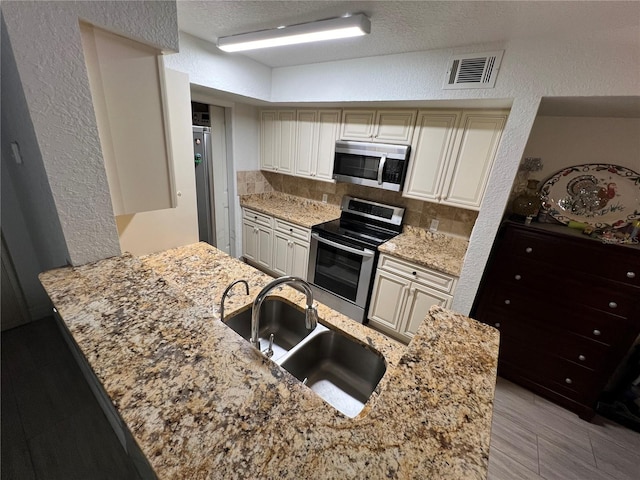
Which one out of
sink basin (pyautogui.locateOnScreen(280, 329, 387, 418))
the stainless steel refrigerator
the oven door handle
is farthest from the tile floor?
the stainless steel refrigerator

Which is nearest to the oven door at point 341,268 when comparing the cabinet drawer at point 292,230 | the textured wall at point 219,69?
the cabinet drawer at point 292,230

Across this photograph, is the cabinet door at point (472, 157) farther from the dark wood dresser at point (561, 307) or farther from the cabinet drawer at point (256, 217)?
the cabinet drawer at point (256, 217)

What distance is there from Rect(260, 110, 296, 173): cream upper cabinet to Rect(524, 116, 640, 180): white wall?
2340 millimetres

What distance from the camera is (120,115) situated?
1.10 metres

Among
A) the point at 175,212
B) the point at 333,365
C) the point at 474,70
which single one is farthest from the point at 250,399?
the point at 474,70

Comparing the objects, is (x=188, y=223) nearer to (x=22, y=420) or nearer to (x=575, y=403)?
(x=22, y=420)

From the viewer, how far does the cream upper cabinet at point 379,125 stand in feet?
7.58

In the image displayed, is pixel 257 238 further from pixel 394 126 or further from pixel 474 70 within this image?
pixel 474 70

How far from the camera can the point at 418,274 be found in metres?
2.16

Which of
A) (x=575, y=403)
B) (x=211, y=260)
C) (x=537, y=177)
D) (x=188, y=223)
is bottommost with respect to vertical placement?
(x=575, y=403)

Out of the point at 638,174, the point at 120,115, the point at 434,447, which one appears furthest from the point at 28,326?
the point at 638,174

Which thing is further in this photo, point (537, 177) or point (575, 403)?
point (537, 177)

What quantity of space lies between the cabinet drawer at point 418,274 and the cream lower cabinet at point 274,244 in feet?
3.01

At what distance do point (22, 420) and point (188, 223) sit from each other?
4.40 feet
